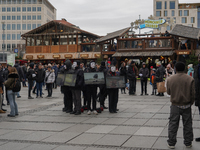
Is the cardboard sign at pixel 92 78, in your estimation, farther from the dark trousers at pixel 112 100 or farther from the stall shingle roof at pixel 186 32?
the stall shingle roof at pixel 186 32

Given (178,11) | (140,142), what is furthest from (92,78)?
(178,11)

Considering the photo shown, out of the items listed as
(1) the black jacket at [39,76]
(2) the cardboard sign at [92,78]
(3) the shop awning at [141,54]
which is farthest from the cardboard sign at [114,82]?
(3) the shop awning at [141,54]

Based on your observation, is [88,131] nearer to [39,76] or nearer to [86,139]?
[86,139]

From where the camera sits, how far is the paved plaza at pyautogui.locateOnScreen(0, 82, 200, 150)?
6.13 meters

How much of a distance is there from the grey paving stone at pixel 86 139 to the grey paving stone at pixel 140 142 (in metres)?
0.74

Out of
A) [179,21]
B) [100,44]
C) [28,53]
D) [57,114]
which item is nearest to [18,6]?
[179,21]

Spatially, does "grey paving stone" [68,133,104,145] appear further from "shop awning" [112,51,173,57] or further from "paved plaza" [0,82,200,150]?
"shop awning" [112,51,173,57]

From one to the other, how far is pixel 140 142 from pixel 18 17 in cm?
10497

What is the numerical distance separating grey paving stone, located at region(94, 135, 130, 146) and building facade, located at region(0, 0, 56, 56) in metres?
101

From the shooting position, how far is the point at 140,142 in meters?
6.24

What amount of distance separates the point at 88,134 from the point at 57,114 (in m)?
3.50

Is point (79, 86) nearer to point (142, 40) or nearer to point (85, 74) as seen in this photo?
point (85, 74)

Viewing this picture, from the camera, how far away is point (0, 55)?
51.0m

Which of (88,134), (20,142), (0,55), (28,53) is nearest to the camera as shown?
(20,142)
